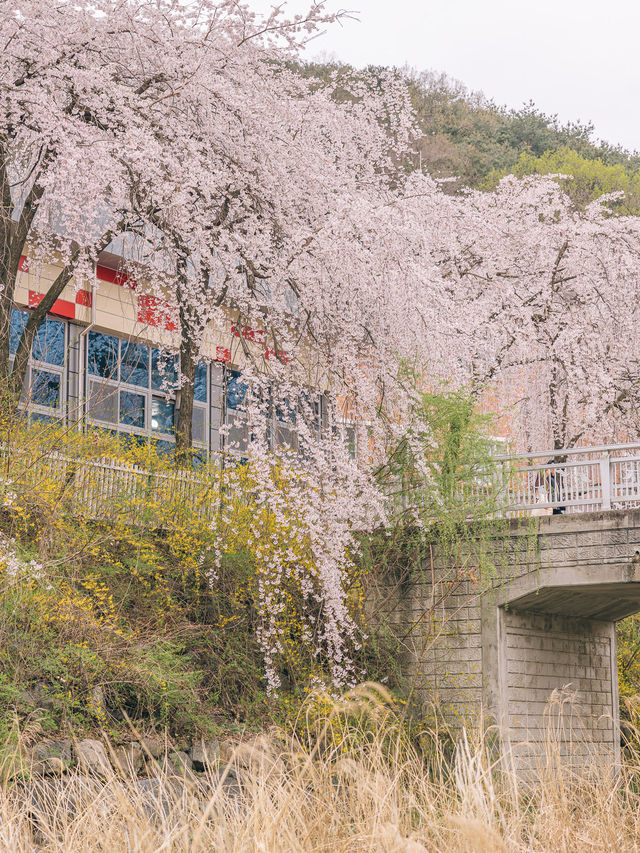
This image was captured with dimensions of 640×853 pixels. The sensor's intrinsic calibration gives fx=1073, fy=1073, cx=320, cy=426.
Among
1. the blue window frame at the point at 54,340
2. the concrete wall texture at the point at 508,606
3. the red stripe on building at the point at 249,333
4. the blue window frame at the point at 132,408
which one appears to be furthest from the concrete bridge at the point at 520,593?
the blue window frame at the point at 54,340

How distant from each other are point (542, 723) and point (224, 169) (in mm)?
10704

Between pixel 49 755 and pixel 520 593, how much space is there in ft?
30.2

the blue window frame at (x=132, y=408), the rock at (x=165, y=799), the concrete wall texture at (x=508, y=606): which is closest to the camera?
the rock at (x=165, y=799)

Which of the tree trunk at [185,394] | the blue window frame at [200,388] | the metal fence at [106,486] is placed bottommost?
the metal fence at [106,486]

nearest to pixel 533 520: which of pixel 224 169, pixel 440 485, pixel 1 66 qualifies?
pixel 440 485

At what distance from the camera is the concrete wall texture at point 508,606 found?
16844 mm

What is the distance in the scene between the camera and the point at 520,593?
17.4 metres

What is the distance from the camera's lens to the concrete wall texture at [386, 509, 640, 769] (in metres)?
16.8

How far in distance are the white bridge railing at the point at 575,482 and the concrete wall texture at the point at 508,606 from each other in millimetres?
287

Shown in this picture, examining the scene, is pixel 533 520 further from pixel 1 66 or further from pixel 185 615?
pixel 1 66

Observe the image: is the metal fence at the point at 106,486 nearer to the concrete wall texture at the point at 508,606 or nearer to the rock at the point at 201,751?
the rock at the point at 201,751

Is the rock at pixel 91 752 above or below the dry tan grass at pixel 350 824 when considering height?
below

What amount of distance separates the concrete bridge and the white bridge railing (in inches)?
0.9

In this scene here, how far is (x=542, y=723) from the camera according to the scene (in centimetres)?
1797
